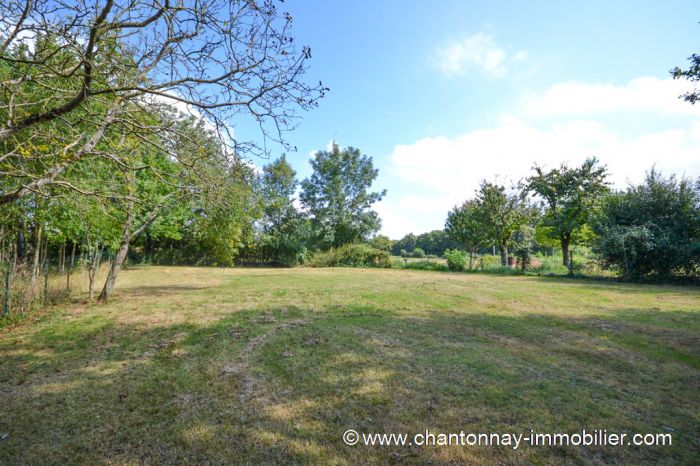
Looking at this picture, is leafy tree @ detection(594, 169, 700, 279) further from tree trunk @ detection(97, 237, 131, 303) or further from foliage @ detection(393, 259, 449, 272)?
tree trunk @ detection(97, 237, 131, 303)

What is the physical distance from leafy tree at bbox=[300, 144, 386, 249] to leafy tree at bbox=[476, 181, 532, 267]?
1258cm

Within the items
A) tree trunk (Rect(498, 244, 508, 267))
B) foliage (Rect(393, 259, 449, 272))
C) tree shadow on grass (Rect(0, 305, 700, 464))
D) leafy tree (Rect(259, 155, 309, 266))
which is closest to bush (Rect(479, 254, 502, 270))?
tree trunk (Rect(498, 244, 508, 267))

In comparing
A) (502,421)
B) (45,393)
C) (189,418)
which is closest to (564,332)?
(502,421)

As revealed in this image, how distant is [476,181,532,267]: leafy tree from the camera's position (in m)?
24.8

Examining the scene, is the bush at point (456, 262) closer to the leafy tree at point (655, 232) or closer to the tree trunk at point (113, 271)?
the leafy tree at point (655, 232)

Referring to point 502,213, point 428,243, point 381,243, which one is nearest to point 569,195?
point 502,213

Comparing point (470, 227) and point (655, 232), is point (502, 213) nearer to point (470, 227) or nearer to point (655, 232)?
point (470, 227)

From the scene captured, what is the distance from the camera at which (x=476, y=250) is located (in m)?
27.5

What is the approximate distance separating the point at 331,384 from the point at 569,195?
2707 centimetres

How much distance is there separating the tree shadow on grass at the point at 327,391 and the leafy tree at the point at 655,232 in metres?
12.0

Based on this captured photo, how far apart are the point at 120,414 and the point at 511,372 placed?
15.0 feet

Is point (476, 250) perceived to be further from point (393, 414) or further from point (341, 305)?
point (393, 414)

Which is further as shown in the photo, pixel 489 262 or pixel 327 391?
pixel 489 262

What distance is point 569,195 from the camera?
24.3 metres
